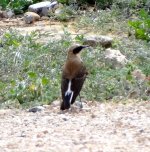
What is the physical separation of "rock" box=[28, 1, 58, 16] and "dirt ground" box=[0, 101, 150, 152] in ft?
22.9

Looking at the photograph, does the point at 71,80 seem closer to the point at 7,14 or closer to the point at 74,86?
the point at 74,86

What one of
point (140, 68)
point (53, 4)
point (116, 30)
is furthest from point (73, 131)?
point (53, 4)

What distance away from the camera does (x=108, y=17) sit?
51.8 feet

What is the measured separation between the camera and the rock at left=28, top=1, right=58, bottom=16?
17250 millimetres

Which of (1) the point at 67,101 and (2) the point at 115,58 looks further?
(2) the point at 115,58

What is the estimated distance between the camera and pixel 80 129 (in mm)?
8852

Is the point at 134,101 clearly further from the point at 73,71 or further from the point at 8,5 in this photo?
→ the point at 8,5

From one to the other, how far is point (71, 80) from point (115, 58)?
2216 millimetres

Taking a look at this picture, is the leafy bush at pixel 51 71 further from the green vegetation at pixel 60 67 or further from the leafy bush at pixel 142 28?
the leafy bush at pixel 142 28

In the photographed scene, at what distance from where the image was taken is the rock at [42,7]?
17.2 metres

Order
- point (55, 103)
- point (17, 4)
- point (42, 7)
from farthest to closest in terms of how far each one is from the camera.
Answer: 1. point (17, 4)
2. point (42, 7)
3. point (55, 103)

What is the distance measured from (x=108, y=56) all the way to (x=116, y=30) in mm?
2858

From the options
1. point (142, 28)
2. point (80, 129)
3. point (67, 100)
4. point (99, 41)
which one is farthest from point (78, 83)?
point (142, 28)

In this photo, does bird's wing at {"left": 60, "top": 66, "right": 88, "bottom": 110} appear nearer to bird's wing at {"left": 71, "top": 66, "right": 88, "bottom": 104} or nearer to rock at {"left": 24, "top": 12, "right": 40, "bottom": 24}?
bird's wing at {"left": 71, "top": 66, "right": 88, "bottom": 104}
